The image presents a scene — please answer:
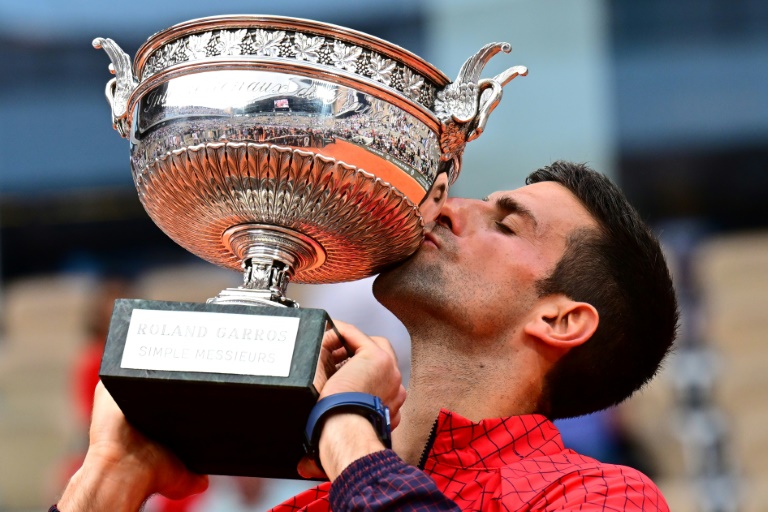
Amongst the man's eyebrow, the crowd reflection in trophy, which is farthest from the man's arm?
the man's eyebrow

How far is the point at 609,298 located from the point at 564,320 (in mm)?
107

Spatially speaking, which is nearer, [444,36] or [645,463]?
Result: [645,463]

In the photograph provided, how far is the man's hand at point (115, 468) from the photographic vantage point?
2121 mm

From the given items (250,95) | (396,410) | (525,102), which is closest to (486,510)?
(396,410)

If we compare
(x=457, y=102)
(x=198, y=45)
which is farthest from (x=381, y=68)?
(x=198, y=45)

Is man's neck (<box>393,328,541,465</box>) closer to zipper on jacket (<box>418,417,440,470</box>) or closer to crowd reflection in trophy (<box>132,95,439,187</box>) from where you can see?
Result: zipper on jacket (<box>418,417,440,470</box>)

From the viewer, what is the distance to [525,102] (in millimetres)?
6371

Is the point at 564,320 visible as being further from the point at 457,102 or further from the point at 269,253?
the point at 269,253

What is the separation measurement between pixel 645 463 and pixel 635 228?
10.4 ft

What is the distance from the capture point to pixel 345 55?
77.0 inches

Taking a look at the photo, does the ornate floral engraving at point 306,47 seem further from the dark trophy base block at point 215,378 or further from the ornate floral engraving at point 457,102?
the dark trophy base block at point 215,378

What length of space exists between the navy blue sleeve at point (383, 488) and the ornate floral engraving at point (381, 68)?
591 mm

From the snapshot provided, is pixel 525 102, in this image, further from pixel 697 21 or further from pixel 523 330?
pixel 523 330

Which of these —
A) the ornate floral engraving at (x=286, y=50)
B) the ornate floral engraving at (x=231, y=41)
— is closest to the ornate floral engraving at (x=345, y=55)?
the ornate floral engraving at (x=286, y=50)
